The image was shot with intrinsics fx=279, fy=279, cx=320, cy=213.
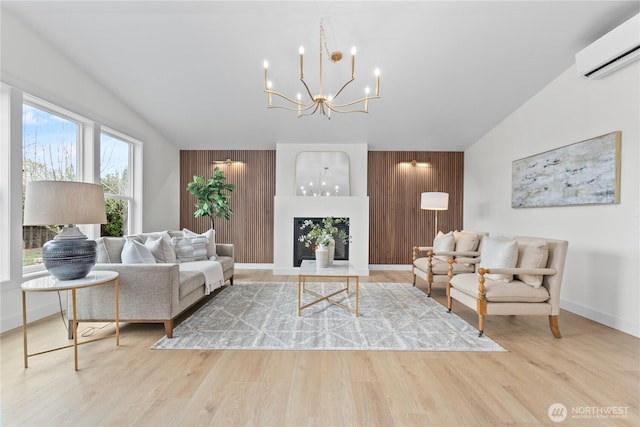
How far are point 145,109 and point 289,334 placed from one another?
4032 millimetres

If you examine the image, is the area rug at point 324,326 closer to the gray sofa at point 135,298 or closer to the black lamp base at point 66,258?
the gray sofa at point 135,298

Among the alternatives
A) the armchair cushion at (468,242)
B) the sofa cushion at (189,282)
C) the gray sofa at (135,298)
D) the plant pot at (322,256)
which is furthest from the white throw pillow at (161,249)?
the armchair cushion at (468,242)

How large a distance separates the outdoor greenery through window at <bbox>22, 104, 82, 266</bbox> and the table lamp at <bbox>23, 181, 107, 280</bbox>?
1292mm

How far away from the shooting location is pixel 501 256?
277cm

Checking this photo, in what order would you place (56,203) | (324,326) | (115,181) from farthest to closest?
(115,181)
(324,326)
(56,203)

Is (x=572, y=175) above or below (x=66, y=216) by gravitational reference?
above

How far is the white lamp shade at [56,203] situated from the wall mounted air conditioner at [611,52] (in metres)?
4.77

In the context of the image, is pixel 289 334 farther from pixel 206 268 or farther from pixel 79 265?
pixel 79 265

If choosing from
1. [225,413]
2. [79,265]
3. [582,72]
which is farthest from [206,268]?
[582,72]

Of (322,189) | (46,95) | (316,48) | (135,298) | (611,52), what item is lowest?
(135,298)

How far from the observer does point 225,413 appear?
155cm

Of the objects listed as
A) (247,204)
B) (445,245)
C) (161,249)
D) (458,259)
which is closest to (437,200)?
(445,245)

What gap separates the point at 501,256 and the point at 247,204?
4606 mm

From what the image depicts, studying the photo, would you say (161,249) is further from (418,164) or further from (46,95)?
(418,164)
